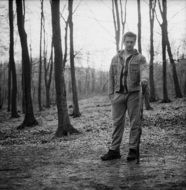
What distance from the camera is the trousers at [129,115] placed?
5434mm

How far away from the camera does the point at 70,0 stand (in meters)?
17.1

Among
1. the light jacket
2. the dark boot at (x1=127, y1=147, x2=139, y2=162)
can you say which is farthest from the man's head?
the dark boot at (x1=127, y1=147, x2=139, y2=162)

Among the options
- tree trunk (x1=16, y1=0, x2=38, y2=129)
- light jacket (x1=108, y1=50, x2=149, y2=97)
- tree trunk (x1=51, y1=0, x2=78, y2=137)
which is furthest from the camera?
tree trunk (x1=16, y1=0, x2=38, y2=129)

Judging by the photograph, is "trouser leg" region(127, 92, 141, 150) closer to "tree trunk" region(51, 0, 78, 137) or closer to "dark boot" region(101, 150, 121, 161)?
"dark boot" region(101, 150, 121, 161)

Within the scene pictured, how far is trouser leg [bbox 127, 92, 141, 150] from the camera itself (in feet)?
17.8

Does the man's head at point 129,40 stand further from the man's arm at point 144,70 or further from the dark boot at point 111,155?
the dark boot at point 111,155

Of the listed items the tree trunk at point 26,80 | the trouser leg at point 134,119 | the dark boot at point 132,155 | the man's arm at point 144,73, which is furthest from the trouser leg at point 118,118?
the tree trunk at point 26,80

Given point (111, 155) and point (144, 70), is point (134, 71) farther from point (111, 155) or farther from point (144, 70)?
point (111, 155)

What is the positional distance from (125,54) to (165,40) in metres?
17.7

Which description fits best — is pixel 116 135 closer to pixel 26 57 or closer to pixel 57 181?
pixel 57 181

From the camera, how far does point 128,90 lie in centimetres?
547

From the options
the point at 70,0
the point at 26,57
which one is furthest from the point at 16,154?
the point at 70,0

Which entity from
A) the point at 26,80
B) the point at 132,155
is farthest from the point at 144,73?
the point at 26,80

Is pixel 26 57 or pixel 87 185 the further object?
pixel 26 57
